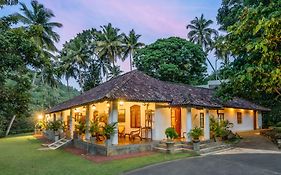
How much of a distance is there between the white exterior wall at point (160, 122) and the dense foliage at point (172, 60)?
15.1m

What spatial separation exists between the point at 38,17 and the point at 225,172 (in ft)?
107

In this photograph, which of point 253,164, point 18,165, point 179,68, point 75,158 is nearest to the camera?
point 253,164

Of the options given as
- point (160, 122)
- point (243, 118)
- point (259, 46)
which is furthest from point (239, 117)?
point (259, 46)

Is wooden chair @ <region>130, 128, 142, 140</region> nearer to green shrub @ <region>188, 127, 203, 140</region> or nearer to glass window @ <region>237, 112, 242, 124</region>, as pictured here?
green shrub @ <region>188, 127, 203, 140</region>

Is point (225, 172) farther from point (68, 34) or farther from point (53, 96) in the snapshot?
point (68, 34)

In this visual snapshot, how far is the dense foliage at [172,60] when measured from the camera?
33581 millimetres

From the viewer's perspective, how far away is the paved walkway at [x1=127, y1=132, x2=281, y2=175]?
35.2 ft

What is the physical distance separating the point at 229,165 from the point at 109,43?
3235 centimetres

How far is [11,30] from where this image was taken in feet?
31.8

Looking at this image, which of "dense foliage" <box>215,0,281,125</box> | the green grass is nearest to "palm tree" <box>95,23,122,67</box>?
"dense foliage" <box>215,0,281,125</box>

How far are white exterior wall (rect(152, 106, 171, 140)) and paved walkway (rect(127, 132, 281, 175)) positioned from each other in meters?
4.18

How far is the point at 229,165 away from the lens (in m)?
11.8

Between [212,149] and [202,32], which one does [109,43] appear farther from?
[212,149]

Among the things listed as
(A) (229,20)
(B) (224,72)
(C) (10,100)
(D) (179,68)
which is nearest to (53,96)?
(D) (179,68)
